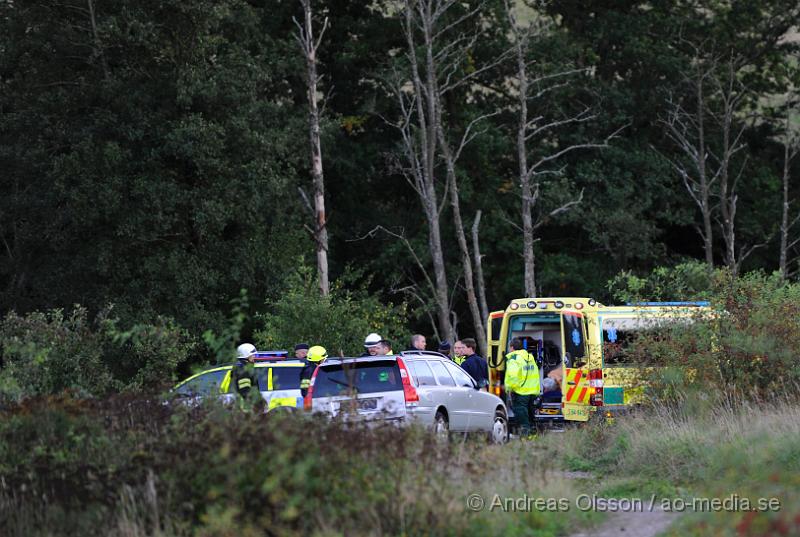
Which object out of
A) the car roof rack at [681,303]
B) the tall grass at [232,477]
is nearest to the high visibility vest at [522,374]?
the car roof rack at [681,303]

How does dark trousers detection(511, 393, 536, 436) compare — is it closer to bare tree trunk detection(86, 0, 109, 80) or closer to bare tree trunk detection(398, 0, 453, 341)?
bare tree trunk detection(398, 0, 453, 341)

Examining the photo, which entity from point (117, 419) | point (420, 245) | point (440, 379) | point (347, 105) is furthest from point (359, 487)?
point (347, 105)

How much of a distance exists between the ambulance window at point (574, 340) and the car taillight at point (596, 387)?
0.31 metres

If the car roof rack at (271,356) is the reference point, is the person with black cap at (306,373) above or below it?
below

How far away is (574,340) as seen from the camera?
21812mm

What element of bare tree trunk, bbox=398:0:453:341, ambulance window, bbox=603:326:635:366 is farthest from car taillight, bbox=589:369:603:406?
bare tree trunk, bbox=398:0:453:341

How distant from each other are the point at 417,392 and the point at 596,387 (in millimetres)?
4985

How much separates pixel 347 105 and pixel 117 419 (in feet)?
122

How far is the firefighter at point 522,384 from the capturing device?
64.4ft

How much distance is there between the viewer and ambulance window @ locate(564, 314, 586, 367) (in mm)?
21719

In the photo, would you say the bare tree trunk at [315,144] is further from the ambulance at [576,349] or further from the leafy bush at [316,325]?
the ambulance at [576,349]

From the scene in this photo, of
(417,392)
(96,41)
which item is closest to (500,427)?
(417,392)

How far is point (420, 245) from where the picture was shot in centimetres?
4481

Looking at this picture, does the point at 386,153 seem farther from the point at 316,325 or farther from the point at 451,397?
the point at 451,397
